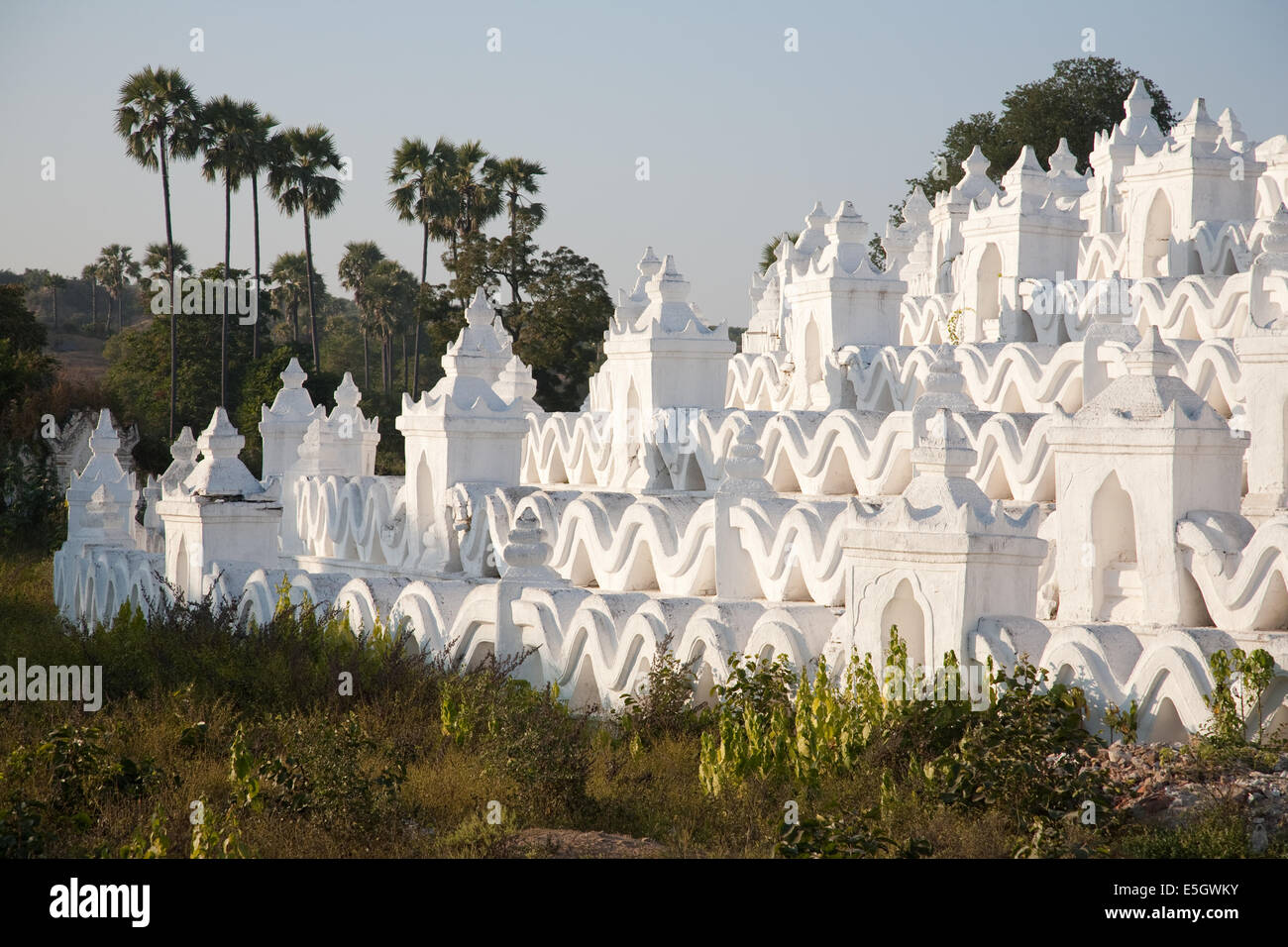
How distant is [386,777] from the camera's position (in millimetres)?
7371

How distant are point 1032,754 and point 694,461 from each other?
23.7 ft

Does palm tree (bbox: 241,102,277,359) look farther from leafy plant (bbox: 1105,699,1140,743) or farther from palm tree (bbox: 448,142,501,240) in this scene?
leafy plant (bbox: 1105,699,1140,743)

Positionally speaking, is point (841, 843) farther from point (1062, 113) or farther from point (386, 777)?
point (1062, 113)

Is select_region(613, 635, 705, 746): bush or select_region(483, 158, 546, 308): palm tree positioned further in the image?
select_region(483, 158, 546, 308): palm tree

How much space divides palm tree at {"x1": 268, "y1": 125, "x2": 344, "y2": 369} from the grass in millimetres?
34750

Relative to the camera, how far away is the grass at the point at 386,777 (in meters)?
6.71

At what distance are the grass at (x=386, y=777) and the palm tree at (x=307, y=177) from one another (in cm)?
3475

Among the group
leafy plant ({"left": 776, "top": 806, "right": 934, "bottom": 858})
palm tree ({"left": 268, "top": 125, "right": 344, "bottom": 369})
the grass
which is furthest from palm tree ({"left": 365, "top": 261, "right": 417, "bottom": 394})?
leafy plant ({"left": 776, "top": 806, "right": 934, "bottom": 858})

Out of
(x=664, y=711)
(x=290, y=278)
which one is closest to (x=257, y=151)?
(x=290, y=278)

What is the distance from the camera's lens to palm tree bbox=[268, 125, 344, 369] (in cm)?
4419

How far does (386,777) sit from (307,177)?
40.0 meters

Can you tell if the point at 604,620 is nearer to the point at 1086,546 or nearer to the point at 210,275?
the point at 1086,546

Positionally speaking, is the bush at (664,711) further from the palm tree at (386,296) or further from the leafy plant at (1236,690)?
the palm tree at (386,296)

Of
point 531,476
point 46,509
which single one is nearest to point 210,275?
point 46,509
